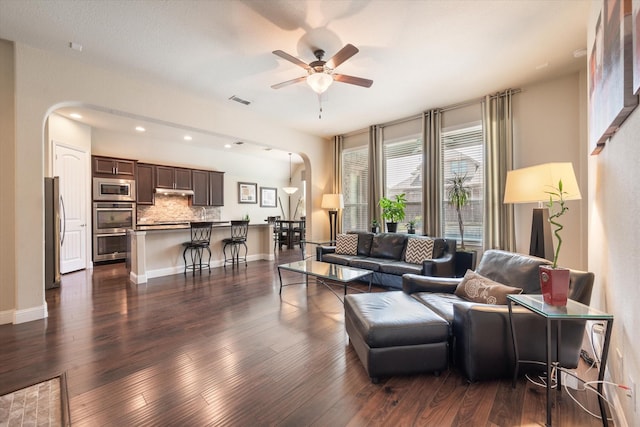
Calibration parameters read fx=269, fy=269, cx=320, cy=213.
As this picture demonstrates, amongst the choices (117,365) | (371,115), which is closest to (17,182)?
(117,365)

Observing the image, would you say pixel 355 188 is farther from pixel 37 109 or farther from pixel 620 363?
pixel 37 109

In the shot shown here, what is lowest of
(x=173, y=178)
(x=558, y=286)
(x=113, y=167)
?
(x=558, y=286)

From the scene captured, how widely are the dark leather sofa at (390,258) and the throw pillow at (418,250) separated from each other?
7cm

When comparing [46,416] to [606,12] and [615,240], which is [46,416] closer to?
[615,240]

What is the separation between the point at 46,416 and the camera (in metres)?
1.60

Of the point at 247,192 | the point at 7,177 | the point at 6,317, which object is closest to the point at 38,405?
the point at 6,317

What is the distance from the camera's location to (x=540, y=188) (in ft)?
8.09

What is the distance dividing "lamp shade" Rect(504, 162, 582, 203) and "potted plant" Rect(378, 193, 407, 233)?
2.43 meters

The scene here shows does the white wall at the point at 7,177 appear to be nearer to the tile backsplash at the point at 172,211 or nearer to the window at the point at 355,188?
the tile backsplash at the point at 172,211

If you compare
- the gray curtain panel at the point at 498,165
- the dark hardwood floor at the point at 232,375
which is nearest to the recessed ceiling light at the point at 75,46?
the dark hardwood floor at the point at 232,375

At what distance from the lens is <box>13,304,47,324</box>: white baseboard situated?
2918 mm

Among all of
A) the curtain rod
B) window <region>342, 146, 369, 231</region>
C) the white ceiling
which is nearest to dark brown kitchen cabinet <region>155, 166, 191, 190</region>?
the white ceiling

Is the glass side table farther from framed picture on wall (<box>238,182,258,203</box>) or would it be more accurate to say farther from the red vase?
framed picture on wall (<box>238,182,258,203</box>)

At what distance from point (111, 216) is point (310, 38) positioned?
20.6 feet
